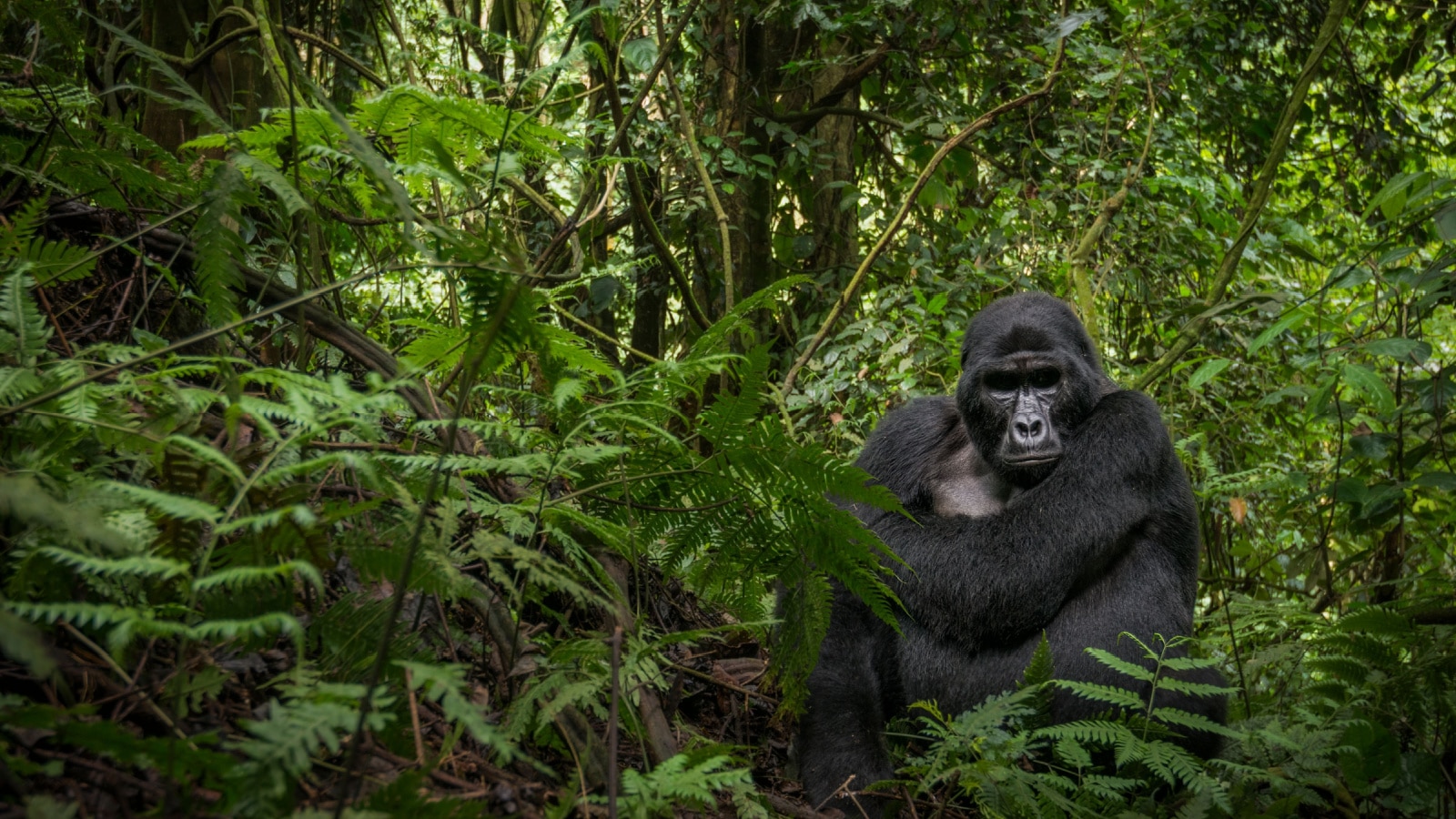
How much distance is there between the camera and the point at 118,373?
1.59 m

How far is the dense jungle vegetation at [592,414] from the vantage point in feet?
4.26

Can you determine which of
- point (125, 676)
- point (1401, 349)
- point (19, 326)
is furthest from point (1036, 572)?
point (19, 326)

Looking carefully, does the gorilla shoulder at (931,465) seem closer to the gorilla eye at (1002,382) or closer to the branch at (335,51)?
the gorilla eye at (1002,382)

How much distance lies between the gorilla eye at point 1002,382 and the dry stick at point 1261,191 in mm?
1154

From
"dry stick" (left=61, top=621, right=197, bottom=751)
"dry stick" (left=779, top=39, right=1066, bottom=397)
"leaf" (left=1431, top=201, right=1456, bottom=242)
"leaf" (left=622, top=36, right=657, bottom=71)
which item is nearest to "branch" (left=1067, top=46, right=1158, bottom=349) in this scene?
"dry stick" (left=779, top=39, right=1066, bottom=397)

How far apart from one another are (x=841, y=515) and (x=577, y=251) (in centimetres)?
162

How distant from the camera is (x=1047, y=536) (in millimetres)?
3002

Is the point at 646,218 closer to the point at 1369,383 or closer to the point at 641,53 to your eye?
the point at 641,53

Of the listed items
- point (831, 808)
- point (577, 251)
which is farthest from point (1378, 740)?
point (577, 251)

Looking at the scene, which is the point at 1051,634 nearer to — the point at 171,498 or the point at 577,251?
the point at 577,251

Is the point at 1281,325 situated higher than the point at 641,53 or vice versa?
the point at 641,53

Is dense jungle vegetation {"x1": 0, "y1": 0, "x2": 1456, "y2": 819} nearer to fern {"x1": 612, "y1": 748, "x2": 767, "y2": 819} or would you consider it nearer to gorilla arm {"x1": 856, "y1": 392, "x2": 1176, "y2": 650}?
fern {"x1": 612, "y1": 748, "x2": 767, "y2": 819}

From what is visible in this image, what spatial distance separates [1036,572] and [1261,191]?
7.32ft

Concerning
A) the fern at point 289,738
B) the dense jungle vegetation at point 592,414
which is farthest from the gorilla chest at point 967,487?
the fern at point 289,738
